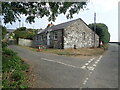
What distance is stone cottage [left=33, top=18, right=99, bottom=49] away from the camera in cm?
2382

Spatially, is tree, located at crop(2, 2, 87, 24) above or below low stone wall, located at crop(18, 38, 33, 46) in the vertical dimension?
above

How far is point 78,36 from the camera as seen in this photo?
25.6 metres

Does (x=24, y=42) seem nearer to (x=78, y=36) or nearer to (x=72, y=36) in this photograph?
(x=72, y=36)

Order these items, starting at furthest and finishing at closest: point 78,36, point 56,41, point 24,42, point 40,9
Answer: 1. point 24,42
2. point 78,36
3. point 56,41
4. point 40,9

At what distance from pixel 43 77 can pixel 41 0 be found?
4343 millimetres

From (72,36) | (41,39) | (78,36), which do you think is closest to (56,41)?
(72,36)

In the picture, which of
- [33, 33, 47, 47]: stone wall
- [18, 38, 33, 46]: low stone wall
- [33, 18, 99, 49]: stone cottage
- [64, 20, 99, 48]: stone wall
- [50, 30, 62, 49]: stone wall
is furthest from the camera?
[18, 38, 33, 46]: low stone wall

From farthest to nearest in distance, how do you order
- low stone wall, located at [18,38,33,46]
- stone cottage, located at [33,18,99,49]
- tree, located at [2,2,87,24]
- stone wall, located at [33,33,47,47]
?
low stone wall, located at [18,38,33,46] → stone wall, located at [33,33,47,47] → stone cottage, located at [33,18,99,49] → tree, located at [2,2,87,24]

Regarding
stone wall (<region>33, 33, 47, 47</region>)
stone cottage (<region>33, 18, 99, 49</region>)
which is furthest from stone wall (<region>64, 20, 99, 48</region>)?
stone wall (<region>33, 33, 47, 47</region>)

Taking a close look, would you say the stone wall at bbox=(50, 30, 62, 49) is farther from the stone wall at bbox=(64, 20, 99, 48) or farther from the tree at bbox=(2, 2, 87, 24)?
the tree at bbox=(2, 2, 87, 24)

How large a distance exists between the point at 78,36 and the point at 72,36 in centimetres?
148

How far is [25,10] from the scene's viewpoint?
870cm

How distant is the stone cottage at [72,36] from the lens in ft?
78.1

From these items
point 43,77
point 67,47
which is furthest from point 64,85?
point 67,47
